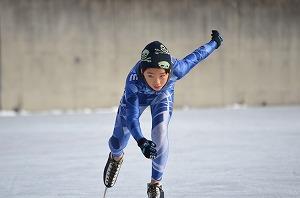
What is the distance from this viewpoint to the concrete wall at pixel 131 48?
43.0 feet

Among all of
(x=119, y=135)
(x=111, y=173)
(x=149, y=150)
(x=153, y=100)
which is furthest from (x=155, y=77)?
(x=111, y=173)

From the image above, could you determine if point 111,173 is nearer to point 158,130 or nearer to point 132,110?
point 158,130

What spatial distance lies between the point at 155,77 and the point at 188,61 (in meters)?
0.46

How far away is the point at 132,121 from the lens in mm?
4230

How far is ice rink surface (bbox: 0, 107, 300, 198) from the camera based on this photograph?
5.02 m

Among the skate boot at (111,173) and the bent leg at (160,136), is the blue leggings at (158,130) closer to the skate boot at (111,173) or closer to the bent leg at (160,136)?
the bent leg at (160,136)

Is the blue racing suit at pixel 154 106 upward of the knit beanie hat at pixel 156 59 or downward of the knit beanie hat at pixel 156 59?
downward

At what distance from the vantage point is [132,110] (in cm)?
432

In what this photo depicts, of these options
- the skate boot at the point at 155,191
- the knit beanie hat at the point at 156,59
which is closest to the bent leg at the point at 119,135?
the skate boot at the point at 155,191

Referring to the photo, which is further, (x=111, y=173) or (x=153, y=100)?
(x=111, y=173)

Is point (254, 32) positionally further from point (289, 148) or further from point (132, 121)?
point (132, 121)

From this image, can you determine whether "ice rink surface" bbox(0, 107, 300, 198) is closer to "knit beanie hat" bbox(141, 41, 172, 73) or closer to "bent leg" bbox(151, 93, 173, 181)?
"bent leg" bbox(151, 93, 173, 181)

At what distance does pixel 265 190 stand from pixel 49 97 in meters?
8.80

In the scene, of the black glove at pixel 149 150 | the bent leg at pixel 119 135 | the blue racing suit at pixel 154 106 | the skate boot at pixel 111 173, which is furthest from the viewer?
the skate boot at pixel 111 173
